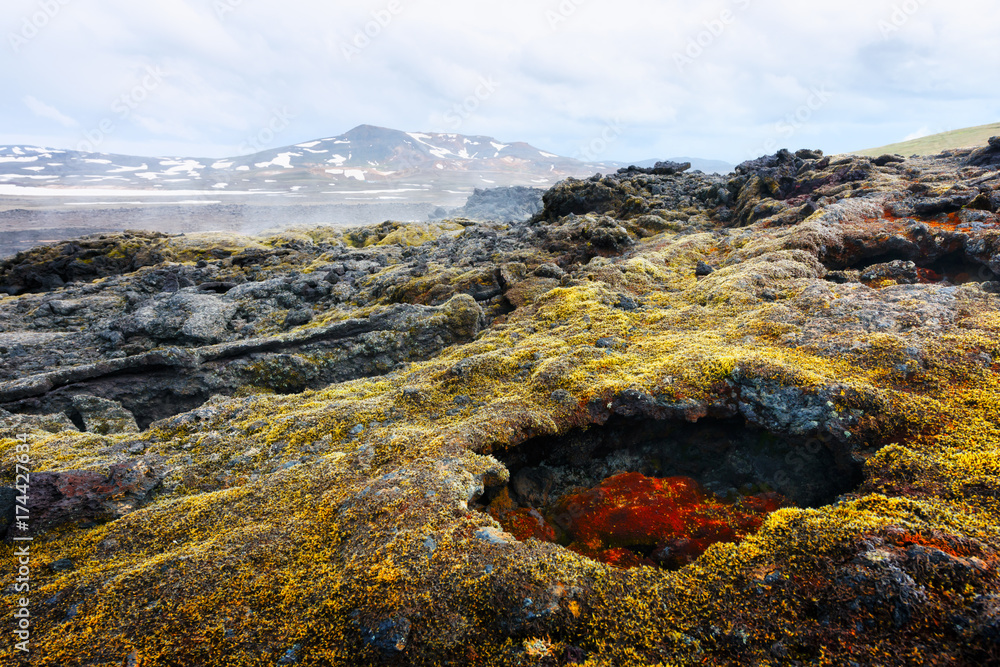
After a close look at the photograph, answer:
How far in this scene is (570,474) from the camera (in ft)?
27.8

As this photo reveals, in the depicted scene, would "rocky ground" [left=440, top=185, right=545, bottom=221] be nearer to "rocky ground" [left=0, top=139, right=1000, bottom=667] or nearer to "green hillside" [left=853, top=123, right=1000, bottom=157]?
"green hillside" [left=853, top=123, right=1000, bottom=157]

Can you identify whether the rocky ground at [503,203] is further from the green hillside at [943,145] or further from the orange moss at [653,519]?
the orange moss at [653,519]

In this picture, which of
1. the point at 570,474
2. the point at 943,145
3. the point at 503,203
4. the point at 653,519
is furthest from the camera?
the point at 503,203

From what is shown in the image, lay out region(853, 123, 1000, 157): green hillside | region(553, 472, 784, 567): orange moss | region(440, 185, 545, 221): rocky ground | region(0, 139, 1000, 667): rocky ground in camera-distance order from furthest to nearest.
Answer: region(440, 185, 545, 221): rocky ground → region(853, 123, 1000, 157): green hillside → region(553, 472, 784, 567): orange moss → region(0, 139, 1000, 667): rocky ground

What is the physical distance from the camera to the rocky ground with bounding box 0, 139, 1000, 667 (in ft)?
15.4

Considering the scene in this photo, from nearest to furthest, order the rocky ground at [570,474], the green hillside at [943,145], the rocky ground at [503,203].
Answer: the rocky ground at [570,474], the green hillside at [943,145], the rocky ground at [503,203]

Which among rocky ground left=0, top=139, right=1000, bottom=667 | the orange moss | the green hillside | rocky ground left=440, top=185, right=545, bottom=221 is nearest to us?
rocky ground left=0, top=139, right=1000, bottom=667

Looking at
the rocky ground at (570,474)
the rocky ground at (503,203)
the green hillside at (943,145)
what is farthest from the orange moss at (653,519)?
the rocky ground at (503,203)

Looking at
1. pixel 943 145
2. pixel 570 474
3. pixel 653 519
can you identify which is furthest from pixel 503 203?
pixel 653 519

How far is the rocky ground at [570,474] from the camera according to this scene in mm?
4707

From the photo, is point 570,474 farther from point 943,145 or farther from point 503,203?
point 503,203

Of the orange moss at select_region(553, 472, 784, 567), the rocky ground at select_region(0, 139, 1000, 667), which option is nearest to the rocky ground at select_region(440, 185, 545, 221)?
the rocky ground at select_region(0, 139, 1000, 667)

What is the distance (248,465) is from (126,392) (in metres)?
6.83

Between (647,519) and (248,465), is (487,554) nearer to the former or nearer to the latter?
(647,519)
